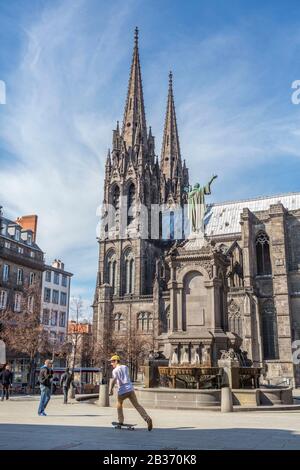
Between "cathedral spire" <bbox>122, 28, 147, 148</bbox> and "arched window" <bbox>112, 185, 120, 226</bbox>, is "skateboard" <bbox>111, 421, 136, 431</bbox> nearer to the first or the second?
"arched window" <bbox>112, 185, 120, 226</bbox>

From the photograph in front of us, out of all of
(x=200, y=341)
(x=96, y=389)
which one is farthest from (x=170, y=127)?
(x=200, y=341)

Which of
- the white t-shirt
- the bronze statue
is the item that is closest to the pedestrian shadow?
the white t-shirt

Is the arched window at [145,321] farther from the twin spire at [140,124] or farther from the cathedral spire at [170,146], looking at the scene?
the cathedral spire at [170,146]

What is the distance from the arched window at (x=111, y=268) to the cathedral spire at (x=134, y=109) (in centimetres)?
1866

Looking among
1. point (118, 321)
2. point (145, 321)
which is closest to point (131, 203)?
point (118, 321)

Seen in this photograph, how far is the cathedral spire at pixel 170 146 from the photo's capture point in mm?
86375

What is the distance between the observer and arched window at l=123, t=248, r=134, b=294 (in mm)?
A: 65938

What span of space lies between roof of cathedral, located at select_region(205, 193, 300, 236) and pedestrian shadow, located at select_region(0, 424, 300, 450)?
55210 mm

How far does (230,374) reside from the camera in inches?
667

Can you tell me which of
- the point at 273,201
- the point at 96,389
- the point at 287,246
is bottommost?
the point at 96,389

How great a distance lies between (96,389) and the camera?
31.2 metres

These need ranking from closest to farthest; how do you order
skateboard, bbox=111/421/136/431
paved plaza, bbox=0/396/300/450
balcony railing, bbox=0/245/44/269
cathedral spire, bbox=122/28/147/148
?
paved plaza, bbox=0/396/300/450
skateboard, bbox=111/421/136/431
balcony railing, bbox=0/245/44/269
cathedral spire, bbox=122/28/147/148
